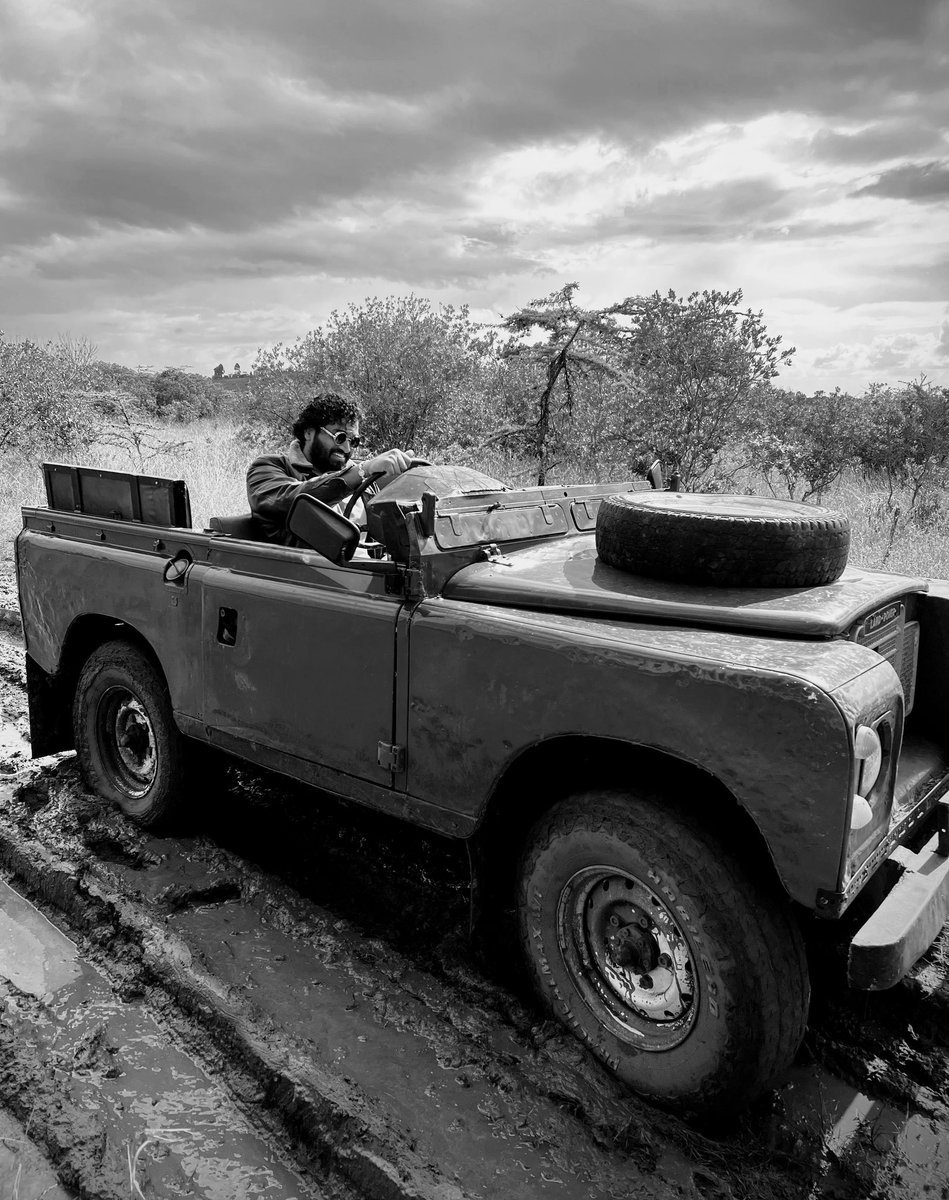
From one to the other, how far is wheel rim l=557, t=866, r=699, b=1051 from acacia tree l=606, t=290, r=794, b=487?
9.23 m

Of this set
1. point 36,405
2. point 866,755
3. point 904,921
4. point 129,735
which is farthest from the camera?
point 36,405

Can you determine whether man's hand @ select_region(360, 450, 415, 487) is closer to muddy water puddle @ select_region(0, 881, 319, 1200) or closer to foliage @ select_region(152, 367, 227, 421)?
muddy water puddle @ select_region(0, 881, 319, 1200)

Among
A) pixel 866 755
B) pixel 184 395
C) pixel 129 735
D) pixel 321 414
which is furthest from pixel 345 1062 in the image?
pixel 184 395

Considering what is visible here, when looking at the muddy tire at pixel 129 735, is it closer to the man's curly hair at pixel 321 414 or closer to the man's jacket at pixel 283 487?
the man's jacket at pixel 283 487

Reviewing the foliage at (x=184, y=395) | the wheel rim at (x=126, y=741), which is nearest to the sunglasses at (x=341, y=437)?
the wheel rim at (x=126, y=741)

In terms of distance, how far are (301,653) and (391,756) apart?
0.52 meters

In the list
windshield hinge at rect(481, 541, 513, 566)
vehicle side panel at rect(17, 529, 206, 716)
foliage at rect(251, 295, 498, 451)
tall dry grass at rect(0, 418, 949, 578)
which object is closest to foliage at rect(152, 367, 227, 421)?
tall dry grass at rect(0, 418, 949, 578)

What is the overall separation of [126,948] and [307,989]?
2.46ft

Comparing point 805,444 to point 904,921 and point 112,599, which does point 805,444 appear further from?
point 904,921

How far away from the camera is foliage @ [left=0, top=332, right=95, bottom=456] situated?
16.8m

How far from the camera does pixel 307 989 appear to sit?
2.87 meters

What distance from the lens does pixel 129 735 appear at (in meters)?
4.09

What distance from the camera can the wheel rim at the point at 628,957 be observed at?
232 cm

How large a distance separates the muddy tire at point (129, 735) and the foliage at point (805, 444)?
9877 mm
